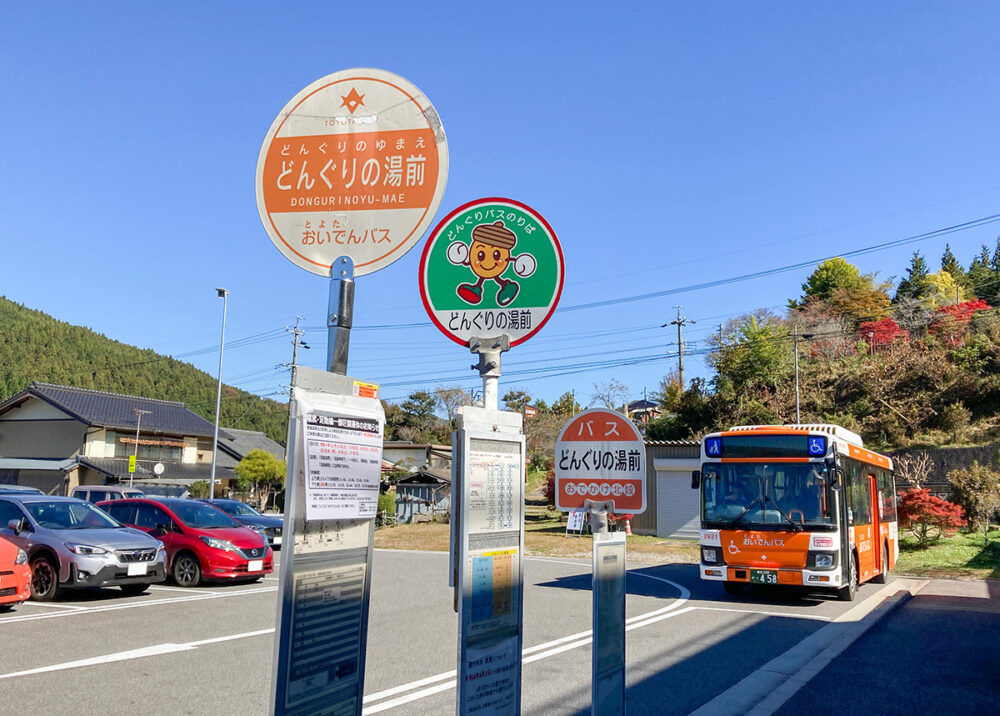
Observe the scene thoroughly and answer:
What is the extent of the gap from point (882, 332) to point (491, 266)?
45.6m

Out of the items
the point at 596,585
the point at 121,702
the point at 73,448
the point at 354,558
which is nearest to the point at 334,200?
the point at 354,558

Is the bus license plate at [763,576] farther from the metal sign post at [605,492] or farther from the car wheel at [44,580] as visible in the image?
the car wheel at [44,580]

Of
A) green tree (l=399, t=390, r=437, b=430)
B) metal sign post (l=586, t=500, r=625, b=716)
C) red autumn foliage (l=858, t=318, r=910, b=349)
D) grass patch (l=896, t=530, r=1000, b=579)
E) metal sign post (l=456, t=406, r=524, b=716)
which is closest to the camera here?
metal sign post (l=456, t=406, r=524, b=716)

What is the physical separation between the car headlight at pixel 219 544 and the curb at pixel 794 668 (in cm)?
1027

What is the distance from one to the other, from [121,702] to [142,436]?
4791 centimetres

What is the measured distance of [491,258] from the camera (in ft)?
13.3

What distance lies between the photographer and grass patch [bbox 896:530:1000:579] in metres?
18.5

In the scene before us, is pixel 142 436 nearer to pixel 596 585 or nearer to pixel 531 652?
pixel 531 652

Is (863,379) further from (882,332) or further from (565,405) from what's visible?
(565,405)

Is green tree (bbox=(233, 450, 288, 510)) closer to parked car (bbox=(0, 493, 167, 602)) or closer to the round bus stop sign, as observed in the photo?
parked car (bbox=(0, 493, 167, 602))

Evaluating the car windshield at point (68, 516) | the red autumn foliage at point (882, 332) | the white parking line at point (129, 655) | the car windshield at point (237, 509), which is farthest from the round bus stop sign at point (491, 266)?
the red autumn foliage at point (882, 332)

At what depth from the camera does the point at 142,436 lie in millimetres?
49875

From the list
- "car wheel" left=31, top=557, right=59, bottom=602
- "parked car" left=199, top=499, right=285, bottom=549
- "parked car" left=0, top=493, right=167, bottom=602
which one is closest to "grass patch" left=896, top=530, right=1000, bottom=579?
"parked car" left=199, top=499, right=285, bottom=549

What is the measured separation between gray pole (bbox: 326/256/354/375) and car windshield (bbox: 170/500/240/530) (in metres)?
13.7
